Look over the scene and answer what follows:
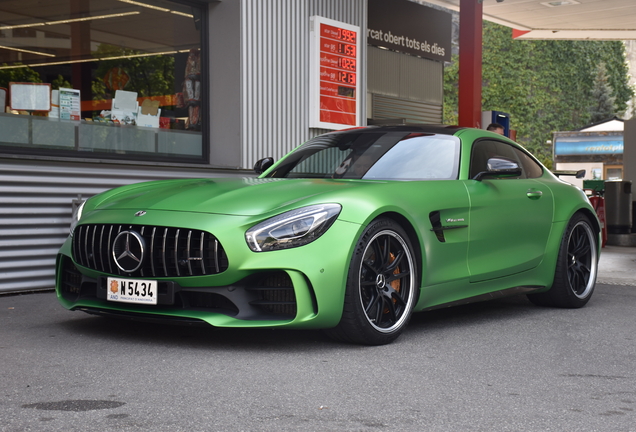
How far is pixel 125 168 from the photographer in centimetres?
813

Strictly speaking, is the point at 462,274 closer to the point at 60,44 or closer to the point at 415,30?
the point at 60,44

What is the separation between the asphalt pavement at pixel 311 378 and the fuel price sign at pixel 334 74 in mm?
5193

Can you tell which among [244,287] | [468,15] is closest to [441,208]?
[244,287]

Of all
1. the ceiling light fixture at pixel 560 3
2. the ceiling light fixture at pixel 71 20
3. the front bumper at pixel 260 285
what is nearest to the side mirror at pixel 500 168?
the front bumper at pixel 260 285

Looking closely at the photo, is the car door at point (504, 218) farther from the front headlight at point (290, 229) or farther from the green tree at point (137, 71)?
the green tree at point (137, 71)

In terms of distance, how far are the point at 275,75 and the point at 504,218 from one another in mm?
4773

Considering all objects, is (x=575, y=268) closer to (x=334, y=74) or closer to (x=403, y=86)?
(x=334, y=74)

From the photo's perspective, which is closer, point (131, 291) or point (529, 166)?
point (131, 291)

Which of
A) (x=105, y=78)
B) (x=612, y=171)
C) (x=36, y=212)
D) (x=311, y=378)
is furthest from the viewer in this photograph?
(x=612, y=171)

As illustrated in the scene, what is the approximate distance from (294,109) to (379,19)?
683cm

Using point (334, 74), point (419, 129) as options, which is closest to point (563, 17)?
point (334, 74)

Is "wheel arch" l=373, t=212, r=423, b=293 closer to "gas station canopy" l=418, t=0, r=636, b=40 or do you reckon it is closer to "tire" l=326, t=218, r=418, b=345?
"tire" l=326, t=218, r=418, b=345

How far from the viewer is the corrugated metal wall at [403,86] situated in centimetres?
1702

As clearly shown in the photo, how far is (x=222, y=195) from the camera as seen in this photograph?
15.6ft
